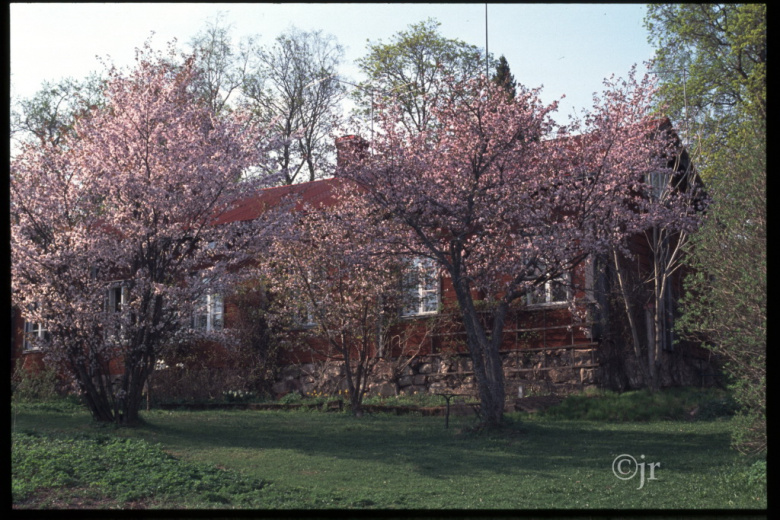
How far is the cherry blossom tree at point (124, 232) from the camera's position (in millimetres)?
11578

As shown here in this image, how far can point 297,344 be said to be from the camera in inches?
636

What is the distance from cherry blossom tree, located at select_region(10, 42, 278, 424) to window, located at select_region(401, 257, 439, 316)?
134 inches

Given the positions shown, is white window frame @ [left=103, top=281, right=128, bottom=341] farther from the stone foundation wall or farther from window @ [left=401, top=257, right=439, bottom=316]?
the stone foundation wall

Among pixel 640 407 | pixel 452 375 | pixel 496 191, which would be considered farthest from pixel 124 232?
pixel 640 407

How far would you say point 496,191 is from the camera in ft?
37.2

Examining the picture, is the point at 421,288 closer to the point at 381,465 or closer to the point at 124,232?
the point at 124,232

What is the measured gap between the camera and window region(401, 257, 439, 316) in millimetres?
14453

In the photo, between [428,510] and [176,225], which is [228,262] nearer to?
[176,225]

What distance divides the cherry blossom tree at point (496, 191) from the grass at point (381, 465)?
60.3 inches

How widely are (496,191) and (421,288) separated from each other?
4898 millimetres

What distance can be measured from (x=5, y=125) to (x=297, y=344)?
35.1 feet

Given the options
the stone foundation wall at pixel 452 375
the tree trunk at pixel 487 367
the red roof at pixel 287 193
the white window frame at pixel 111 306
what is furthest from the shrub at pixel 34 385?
the tree trunk at pixel 487 367

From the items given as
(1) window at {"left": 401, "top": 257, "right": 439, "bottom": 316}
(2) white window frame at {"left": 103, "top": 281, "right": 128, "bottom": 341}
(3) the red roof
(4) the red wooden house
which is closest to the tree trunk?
(1) window at {"left": 401, "top": 257, "right": 439, "bottom": 316}

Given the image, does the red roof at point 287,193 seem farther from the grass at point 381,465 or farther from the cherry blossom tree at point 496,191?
the grass at point 381,465
